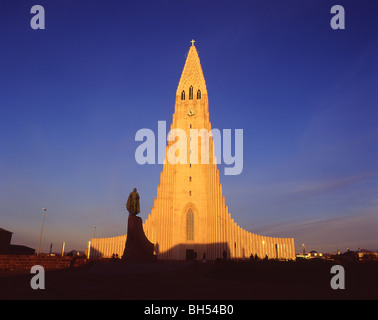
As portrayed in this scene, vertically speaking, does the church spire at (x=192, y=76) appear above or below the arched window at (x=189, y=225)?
above

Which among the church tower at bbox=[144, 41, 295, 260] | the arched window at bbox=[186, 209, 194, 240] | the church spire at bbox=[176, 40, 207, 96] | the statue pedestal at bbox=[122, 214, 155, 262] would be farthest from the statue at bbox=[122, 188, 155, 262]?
the church spire at bbox=[176, 40, 207, 96]

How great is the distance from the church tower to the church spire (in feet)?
30.0

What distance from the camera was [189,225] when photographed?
44.7m

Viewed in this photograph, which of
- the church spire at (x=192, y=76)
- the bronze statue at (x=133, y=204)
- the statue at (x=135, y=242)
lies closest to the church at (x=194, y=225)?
the church spire at (x=192, y=76)

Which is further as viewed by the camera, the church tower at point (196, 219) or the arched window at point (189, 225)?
the arched window at point (189, 225)

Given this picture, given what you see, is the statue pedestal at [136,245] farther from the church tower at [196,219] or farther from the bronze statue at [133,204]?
the church tower at [196,219]

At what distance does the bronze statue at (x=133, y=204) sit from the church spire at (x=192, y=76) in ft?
110

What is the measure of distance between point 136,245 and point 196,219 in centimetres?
2411

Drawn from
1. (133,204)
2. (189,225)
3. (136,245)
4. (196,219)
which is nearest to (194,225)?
(189,225)

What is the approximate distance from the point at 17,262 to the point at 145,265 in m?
11.7

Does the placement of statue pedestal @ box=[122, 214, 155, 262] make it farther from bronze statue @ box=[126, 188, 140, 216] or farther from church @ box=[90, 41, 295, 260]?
church @ box=[90, 41, 295, 260]

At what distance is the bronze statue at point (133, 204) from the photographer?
2272cm

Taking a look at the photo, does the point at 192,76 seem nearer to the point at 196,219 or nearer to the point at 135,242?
the point at 196,219

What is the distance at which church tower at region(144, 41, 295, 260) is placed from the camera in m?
43.0
